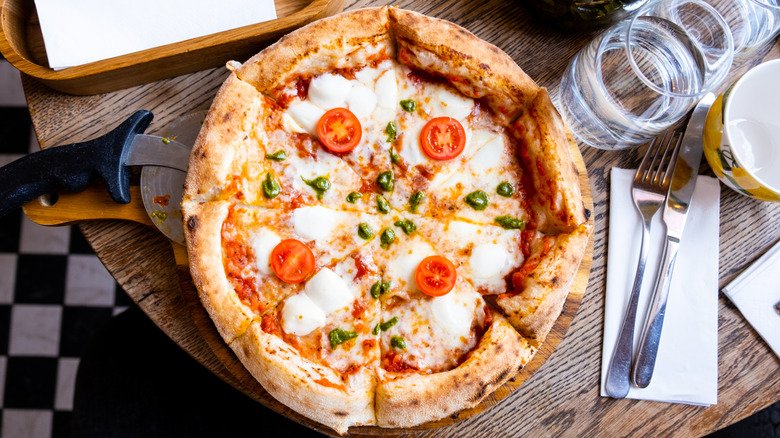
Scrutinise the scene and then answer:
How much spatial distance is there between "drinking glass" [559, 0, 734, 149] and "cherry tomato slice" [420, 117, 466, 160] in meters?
0.53

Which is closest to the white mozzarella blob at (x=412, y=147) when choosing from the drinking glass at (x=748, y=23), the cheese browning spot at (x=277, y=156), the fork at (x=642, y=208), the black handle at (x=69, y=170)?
the cheese browning spot at (x=277, y=156)

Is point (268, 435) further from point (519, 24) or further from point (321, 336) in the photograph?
point (519, 24)

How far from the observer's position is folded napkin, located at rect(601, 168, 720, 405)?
2.51m

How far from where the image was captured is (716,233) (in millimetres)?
2553

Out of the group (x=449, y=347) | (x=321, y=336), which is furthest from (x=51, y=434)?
(x=449, y=347)

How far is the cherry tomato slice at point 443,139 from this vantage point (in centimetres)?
233

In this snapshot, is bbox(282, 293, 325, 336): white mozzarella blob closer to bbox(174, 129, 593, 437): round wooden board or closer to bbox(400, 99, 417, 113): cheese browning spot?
bbox(174, 129, 593, 437): round wooden board

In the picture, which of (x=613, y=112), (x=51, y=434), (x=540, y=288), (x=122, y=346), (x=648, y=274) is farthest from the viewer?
(x=51, y=434)

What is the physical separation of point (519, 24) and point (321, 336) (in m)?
1.60

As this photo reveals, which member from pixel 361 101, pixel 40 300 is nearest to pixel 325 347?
pixel 361 101

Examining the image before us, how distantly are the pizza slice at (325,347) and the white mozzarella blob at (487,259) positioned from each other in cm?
39

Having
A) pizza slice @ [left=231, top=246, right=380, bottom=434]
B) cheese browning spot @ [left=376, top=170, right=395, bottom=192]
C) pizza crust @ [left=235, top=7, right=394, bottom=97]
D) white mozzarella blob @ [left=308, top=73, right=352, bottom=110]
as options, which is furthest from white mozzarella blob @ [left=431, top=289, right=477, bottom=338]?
pizza crust @ [left=235, top=7, right=394, bottom=97]

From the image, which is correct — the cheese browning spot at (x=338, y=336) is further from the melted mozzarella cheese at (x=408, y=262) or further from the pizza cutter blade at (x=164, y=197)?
the pizza cutter blade at (x=164, y=197)

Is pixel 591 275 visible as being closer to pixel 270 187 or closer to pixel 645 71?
pixel 645 71
